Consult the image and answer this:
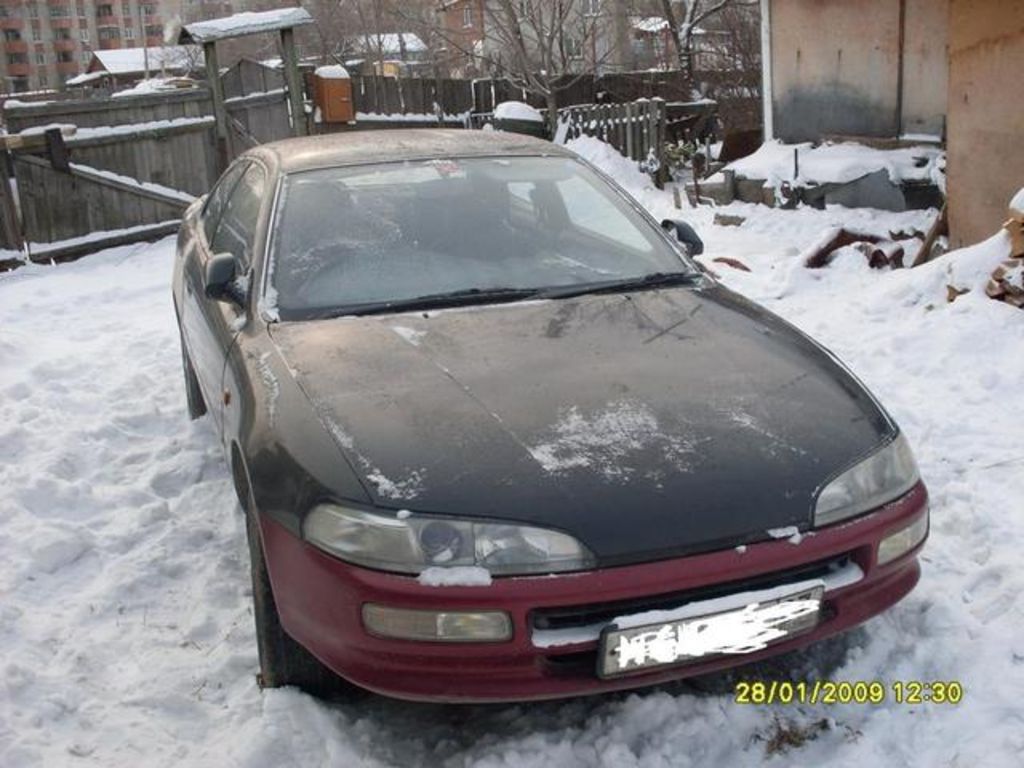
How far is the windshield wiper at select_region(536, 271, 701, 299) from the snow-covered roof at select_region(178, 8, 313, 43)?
8.69m

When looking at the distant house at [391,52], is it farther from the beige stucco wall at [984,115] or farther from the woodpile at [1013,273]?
the woodpile at [1013,273]

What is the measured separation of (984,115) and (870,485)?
4.79 m

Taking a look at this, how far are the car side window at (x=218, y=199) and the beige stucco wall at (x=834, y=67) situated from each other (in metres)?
6.88

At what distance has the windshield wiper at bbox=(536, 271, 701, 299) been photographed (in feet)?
11.4

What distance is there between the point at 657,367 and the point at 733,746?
1.04 m

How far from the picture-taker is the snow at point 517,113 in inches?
550

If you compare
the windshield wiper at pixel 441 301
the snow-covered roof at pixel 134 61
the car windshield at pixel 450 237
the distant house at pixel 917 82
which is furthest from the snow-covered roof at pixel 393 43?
the windshield wiper at pixel 441 301

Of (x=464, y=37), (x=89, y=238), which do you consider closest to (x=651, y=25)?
(x=464, y=37)

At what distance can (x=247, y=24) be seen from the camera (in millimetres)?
11156

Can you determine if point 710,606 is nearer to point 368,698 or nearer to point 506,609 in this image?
point 506,609

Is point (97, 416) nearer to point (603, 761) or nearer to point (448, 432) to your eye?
point (448, 432)

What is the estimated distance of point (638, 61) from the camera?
92.8 feet

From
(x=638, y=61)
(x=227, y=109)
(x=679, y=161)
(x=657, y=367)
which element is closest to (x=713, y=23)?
(x=638, y=61)

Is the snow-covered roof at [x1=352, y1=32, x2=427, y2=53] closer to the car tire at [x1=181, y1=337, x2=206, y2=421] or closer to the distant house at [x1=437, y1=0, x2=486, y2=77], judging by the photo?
the distant house at [x1=437, y1=0, x2=486, y2=77]
